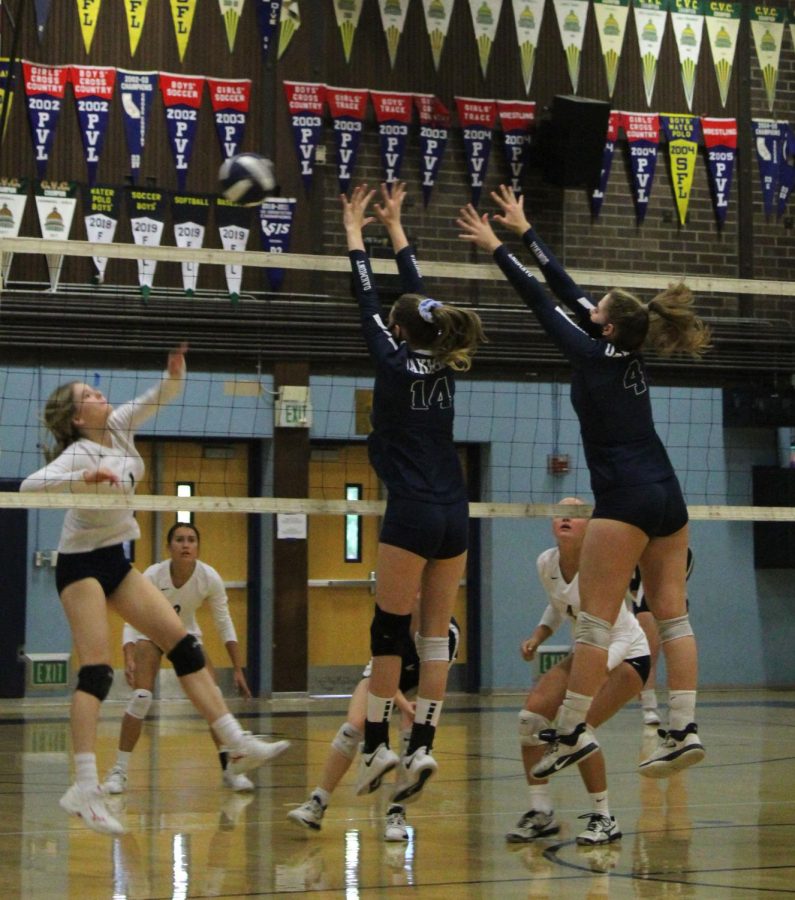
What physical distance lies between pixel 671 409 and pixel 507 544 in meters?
2.12

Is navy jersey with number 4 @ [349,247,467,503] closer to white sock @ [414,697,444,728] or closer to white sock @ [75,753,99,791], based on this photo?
white sock @ [414,697,444,728]

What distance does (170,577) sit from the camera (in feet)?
28.1

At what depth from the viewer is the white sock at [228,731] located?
6.19 m

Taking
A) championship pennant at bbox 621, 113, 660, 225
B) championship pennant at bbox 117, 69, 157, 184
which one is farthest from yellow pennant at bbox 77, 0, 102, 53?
championship pennant at bbox 621, 113, 660, 225

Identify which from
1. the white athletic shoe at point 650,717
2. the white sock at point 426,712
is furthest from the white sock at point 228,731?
the white athletic shoe at point 650,717

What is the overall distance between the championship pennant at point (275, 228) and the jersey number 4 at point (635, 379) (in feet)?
28.5

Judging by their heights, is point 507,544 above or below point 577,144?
below

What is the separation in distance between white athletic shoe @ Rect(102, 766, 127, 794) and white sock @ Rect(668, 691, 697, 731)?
9.40ft

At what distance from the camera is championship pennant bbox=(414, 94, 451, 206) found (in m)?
15.0

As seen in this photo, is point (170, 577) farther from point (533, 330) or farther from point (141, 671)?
point (533, 330)

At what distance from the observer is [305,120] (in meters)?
14.5

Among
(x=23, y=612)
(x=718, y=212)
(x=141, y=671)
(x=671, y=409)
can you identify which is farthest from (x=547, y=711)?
(x=718, y=212)

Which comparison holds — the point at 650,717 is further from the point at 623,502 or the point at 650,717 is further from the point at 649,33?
the point at 649,33

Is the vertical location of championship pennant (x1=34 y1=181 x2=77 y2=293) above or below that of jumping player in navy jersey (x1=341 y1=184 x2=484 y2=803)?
above
